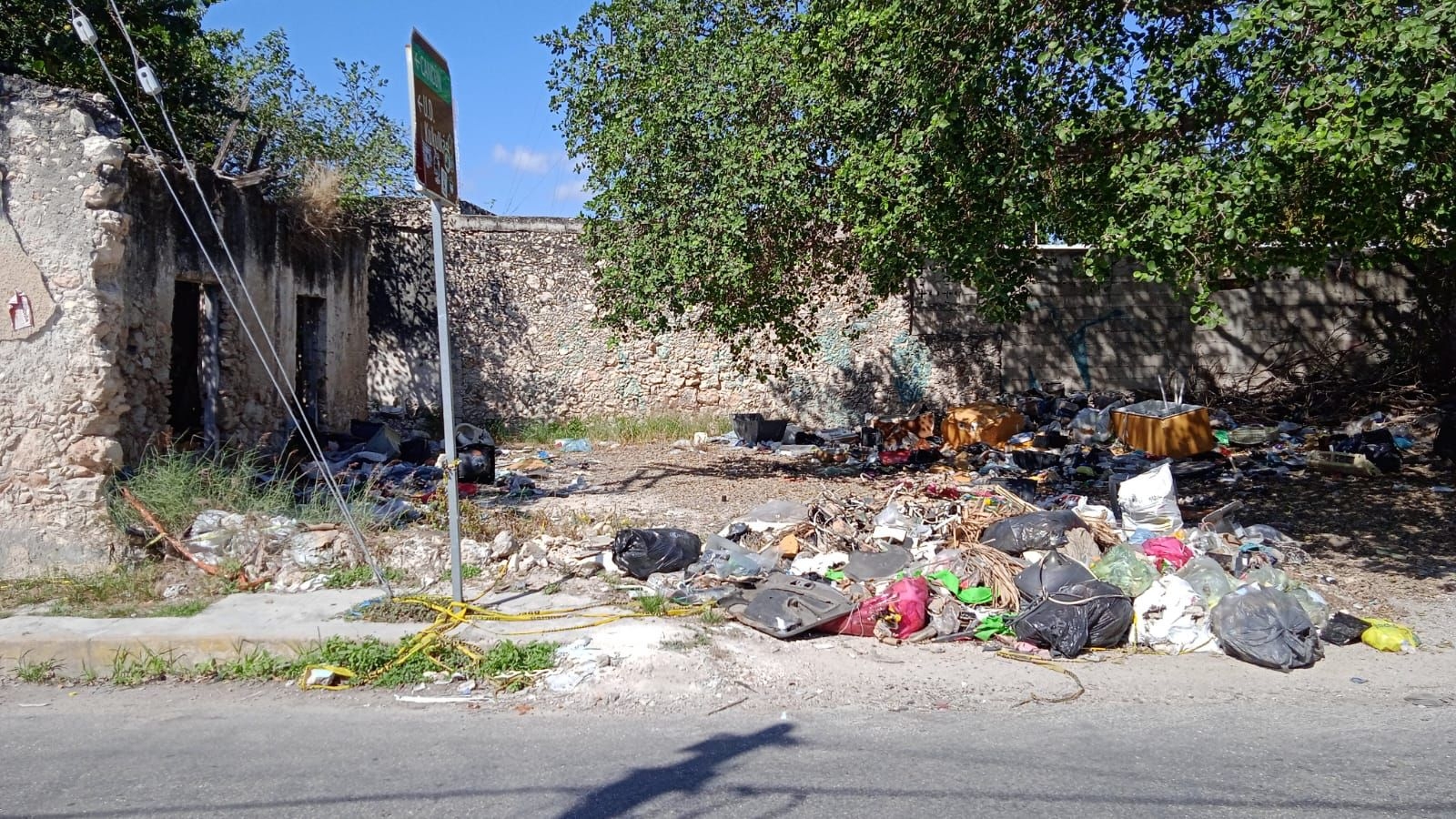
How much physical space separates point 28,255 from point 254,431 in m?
3.88

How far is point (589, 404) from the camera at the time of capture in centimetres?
1616

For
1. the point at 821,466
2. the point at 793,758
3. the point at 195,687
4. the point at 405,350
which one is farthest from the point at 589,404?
the point at 793,758

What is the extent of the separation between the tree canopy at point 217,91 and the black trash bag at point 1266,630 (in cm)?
906

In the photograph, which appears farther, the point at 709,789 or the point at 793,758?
the point at 793,758

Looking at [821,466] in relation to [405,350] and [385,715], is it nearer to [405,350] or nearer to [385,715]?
[405,350]

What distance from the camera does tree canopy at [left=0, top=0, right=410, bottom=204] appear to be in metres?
12.0

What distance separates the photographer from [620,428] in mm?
15641

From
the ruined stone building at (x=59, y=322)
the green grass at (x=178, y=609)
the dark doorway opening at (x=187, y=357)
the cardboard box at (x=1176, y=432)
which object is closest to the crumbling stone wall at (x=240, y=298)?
the dark doorway opening at (x=187, y=357)

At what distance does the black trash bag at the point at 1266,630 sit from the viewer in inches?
227

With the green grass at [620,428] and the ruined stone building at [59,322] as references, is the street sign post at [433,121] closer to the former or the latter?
the ruined stone building at [59,322]

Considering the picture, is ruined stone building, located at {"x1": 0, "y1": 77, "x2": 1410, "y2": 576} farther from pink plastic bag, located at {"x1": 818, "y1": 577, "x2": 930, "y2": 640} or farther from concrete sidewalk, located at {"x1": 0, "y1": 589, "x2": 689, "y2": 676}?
pink plastic bag, located at {"x1": 818, "y1": 577, "x2": 930, "y2": 640}

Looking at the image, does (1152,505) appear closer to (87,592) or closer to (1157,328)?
(87,592)

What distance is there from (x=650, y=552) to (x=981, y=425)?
25.7 ft

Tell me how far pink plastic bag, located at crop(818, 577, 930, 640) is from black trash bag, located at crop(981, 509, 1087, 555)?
1.11 m
